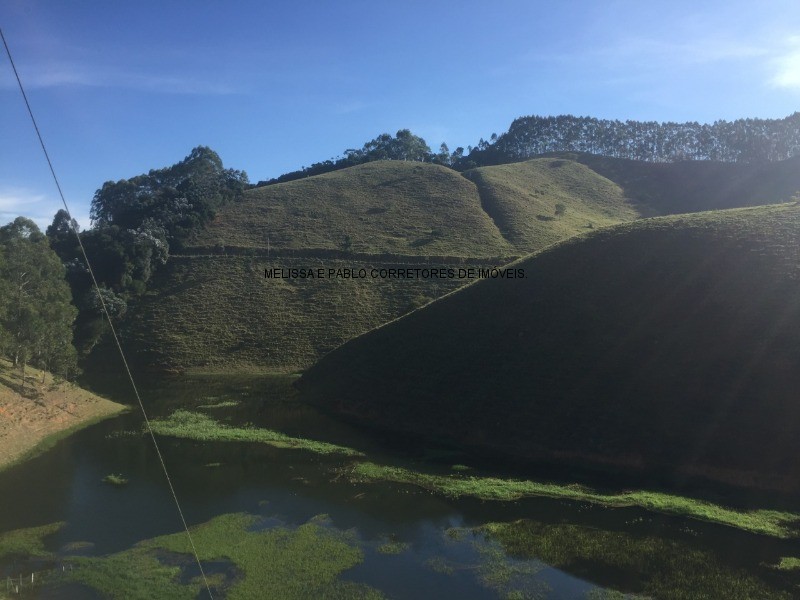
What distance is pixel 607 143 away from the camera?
148m

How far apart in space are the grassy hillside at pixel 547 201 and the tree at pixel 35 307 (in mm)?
52974

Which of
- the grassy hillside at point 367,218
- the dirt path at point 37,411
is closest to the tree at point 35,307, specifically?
the dirt path at point 37,411

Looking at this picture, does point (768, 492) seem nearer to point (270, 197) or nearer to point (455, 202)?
point (455, 202)

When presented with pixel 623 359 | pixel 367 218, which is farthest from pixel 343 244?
pixel 623 359

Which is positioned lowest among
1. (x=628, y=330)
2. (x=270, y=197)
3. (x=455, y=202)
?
(x=628, y=330)

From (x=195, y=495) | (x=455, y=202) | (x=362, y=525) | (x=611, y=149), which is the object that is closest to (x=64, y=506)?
(x=195, y=495)

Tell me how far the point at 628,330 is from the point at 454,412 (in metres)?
11.0

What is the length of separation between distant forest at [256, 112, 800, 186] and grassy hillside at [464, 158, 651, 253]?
78.3 ft

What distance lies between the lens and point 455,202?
94.2 metres

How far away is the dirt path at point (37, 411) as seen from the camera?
95.2 feet

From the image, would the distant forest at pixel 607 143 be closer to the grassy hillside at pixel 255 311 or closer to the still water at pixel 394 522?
the grassy hillside at pixel 255 311

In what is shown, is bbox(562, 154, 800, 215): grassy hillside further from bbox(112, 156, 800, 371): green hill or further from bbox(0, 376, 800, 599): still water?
bbox(0, 376, 800, 599): still water

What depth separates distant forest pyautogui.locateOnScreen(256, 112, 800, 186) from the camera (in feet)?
430

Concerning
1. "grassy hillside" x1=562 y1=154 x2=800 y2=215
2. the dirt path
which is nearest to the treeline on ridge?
the dirt path
